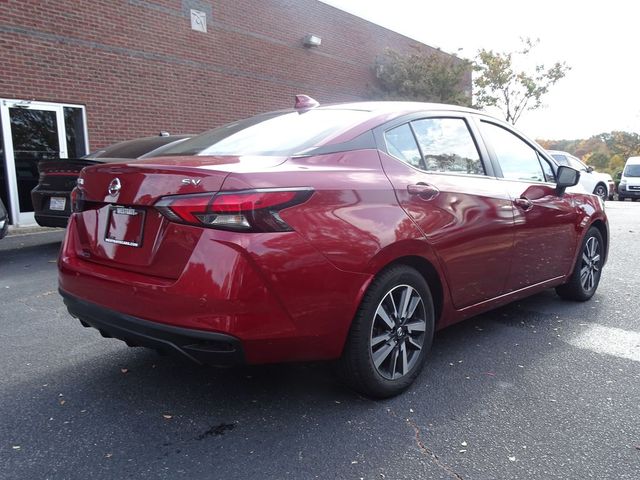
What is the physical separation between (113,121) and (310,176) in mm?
9821

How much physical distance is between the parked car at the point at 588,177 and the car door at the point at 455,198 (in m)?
12.1

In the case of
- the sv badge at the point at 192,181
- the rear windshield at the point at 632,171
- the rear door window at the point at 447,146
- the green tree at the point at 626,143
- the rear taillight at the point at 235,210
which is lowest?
the rear windshield at the point at 632,171

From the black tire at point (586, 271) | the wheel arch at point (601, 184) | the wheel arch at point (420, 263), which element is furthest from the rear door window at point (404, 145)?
the wheel arch at point (601, 184)

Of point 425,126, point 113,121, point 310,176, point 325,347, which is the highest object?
point 113,121

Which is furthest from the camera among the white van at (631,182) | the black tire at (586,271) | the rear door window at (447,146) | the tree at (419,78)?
the white van at (631,182)

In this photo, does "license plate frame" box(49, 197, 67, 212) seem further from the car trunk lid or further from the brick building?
the car trunk lid

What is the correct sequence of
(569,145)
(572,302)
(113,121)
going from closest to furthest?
(572,302) → (113,121) → (569,145)

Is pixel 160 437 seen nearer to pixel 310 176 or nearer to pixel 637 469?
pixel 310 176

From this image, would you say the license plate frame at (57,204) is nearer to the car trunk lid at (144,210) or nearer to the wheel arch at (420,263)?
the car trunk lid at (144,210)

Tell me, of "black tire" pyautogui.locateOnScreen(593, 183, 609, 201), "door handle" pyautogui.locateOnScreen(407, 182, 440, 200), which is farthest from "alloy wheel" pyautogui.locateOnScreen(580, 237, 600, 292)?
"black tire" pyautogui.locateOnScreen(593, 183, 609, 201)

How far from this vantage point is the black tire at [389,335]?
270 centimetres

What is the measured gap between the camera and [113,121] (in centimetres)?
1115

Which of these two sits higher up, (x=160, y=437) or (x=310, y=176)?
(x=310, y=176)

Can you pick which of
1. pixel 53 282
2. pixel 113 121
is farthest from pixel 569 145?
pixel 53 282
